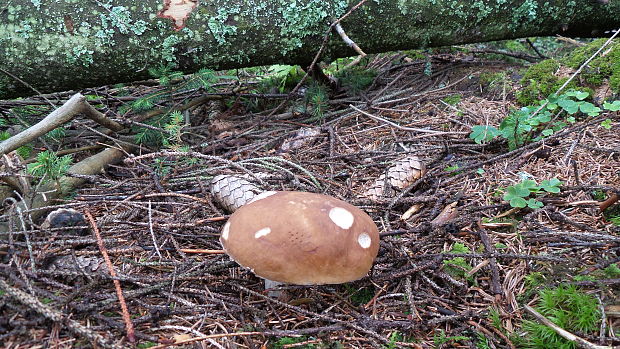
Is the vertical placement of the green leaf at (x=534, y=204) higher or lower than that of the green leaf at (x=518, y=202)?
lower

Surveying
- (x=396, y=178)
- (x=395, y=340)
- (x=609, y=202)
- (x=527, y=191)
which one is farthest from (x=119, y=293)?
(x=609, y=202)

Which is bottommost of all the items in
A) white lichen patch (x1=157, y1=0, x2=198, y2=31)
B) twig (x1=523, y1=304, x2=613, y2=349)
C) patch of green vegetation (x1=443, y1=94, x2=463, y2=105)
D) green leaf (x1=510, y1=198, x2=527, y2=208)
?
twig (x1=523, y1=304, x2=613, y2=349)

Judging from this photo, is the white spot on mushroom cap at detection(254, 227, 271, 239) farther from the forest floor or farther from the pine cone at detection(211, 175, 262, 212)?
the pine cone at detection(211, 175, 262, 212)

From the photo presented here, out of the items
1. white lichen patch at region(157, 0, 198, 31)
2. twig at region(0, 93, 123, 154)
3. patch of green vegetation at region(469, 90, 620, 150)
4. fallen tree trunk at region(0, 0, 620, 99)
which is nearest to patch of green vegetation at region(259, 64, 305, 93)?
fallen tree trunk at region(0, 0, 620, 99)

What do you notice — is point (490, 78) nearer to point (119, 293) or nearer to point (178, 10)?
point (178, 10)

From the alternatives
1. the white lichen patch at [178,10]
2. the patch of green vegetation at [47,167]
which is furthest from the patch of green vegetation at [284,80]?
the patch of green vegetation at [47,167]

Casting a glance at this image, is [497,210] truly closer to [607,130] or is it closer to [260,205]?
[607,130]

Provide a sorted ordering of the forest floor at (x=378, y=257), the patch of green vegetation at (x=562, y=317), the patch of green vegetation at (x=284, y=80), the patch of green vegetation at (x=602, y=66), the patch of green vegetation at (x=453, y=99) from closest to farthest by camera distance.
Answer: the patch of green vegetation at (x=562, y=317) < the forest floor at (x=378, y=257) < the patch of green vegetation at (x=602, y=66) < the patch of green vegetation at (x=453, y=99) < the patch of green vegetation at (x=284, y=80)

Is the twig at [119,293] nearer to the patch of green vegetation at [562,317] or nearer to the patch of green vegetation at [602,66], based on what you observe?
the patch of green vegetation at [562,317]
